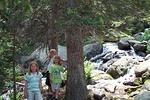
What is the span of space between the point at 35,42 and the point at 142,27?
71.6 feet

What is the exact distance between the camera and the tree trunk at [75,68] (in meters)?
13.6

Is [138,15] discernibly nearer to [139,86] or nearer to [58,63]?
[58,63]

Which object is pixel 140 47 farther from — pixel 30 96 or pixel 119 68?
pixel 30 96

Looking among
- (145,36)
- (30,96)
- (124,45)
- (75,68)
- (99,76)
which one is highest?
(145,36)

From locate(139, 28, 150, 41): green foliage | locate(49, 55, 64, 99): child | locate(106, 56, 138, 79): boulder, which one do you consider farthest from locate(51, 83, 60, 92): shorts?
locate(139, 28, 150, 41): green foliage

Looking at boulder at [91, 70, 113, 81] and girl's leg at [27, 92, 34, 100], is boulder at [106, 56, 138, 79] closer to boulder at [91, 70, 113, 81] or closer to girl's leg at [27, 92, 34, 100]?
boulder at [91, 70, 113, 81]

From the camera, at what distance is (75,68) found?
1392cm

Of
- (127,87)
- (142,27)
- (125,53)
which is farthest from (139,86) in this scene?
(142,27)

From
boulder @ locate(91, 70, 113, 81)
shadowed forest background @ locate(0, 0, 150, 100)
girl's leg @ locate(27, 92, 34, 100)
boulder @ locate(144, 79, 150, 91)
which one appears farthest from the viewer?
boulder @ locate(91, 70, 113, 81)

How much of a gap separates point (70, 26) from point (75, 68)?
7.47 feet

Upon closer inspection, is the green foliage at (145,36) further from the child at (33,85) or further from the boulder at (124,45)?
the child at (33,85)

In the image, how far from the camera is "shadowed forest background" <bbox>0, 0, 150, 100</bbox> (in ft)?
39.4

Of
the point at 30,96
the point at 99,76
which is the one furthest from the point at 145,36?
the point at 30,96

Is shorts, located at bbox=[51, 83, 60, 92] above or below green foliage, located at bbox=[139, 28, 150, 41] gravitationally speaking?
below
